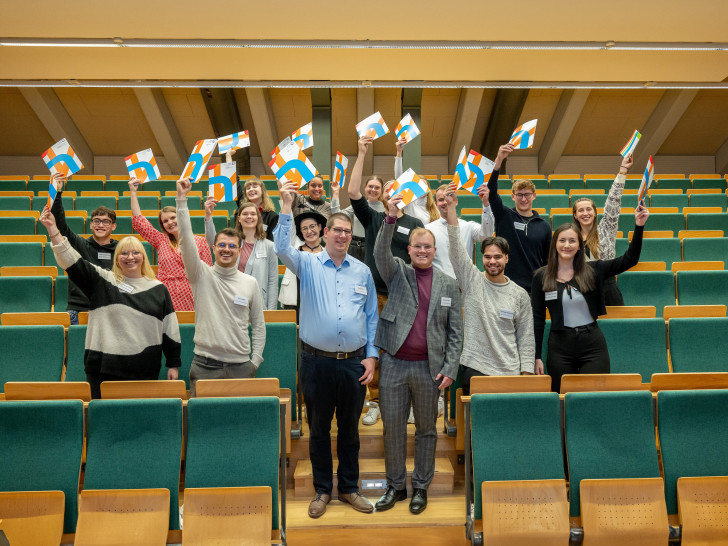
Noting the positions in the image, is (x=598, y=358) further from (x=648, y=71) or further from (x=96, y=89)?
(x=96, y=89)

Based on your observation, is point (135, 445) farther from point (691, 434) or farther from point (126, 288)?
point (691, 434)

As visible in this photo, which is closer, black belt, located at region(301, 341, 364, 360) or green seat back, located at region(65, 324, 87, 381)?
black belt, located at region(301, 341, 364, 360)

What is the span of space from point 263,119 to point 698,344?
6.67 metres

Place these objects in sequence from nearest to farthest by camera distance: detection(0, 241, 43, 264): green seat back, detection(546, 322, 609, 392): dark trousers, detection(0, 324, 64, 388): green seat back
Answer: detection(546, 322, 609, 392): dark trousers
detection(0, 324, 64, 388): green seat back
detection(0, 241, 43, 264): green seat back

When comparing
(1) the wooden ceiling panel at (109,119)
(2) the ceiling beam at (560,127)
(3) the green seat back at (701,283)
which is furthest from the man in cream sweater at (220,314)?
(2) the ceiling beam at (560,127)

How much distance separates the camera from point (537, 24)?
19.3 ft

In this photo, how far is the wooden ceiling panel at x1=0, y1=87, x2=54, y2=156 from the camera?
8539mm

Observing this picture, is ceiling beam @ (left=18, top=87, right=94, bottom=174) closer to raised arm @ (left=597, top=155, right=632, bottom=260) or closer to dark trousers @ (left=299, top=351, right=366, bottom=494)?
dark trousers @ (left=299, top=351, right=366, bottom=494)

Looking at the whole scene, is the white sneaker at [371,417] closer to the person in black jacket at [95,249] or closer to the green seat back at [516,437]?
the green seat back at [516,437]

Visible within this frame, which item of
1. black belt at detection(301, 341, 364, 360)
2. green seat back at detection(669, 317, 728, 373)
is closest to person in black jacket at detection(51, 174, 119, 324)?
black belt at detection(301, 341, 364, 360)

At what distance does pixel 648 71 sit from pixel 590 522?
6576 mm

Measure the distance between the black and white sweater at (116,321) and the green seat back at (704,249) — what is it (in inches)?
158

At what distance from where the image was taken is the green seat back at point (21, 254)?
4520 millimetres

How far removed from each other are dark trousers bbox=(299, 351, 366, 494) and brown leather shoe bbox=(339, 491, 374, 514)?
0.07 feet
